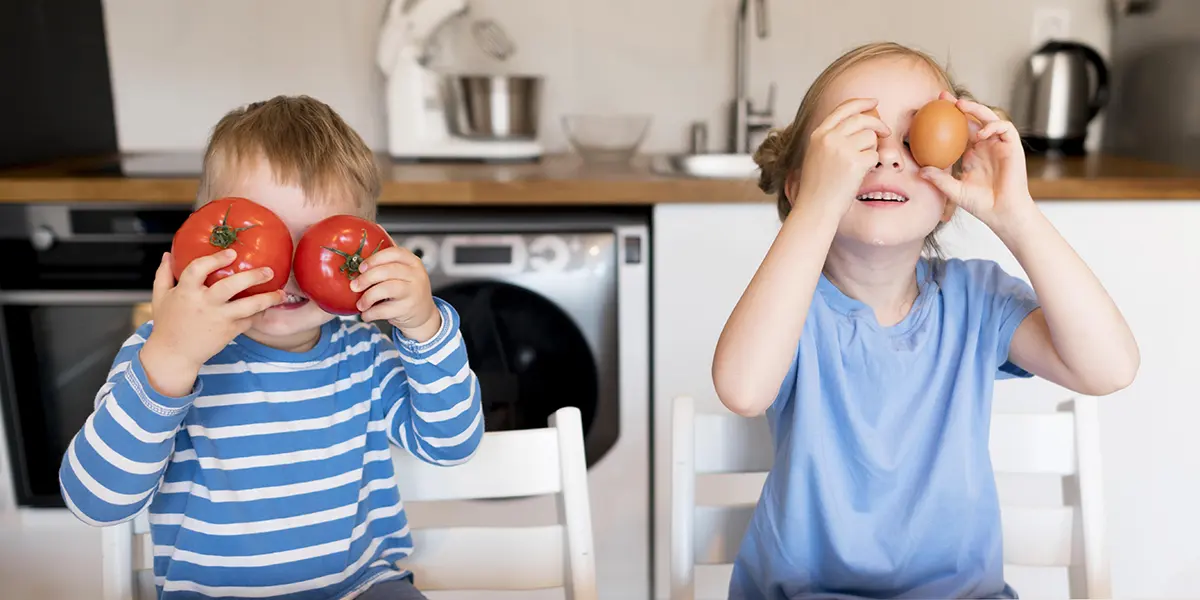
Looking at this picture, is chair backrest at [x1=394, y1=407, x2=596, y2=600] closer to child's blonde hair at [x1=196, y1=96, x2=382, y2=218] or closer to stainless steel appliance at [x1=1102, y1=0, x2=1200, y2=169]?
child's blonde hair at [x1=196, y1=96, x2=382, y2=218]

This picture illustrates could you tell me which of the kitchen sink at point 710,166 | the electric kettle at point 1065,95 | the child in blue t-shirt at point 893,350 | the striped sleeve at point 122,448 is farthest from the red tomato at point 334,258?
the electric kettle at point 1065,95

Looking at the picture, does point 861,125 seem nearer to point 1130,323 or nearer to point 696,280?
point 696,280

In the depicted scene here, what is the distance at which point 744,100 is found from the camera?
2.08 metres

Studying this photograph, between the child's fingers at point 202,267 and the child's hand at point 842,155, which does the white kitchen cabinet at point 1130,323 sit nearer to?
the child's hand at point 842,155

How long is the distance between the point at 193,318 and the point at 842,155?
0.52 meters

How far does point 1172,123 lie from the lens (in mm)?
1885

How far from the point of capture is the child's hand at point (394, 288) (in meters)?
0.75

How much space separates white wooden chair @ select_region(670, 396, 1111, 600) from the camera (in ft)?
3.03

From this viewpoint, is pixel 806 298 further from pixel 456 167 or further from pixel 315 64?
pixel 315 64

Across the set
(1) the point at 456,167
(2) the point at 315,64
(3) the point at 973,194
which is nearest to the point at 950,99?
(3) the point at 973,194

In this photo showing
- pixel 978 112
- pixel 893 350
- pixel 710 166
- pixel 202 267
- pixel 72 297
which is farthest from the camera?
pixel 710 166

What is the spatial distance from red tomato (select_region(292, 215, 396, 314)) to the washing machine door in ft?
2.95

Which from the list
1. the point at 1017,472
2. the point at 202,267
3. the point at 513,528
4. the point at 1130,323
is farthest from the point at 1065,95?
the point at 202,267

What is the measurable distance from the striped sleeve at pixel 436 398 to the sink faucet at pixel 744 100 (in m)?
1.34
